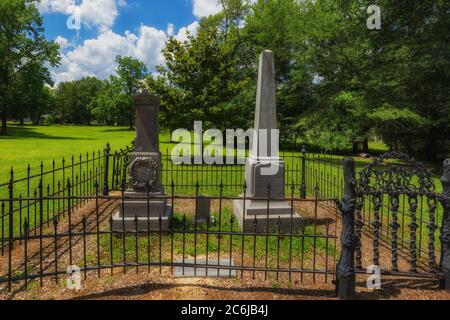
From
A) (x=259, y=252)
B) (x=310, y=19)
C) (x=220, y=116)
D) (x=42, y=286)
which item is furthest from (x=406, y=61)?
(x=42, y=286)

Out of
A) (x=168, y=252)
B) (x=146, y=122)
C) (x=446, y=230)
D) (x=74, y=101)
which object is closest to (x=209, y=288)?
(x=168, y=252)

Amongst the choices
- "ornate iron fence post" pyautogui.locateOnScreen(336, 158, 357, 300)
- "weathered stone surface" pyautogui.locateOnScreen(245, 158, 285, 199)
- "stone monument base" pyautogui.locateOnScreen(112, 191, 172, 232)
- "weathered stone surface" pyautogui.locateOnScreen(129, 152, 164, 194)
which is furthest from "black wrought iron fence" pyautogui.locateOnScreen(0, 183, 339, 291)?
→ "weathered stone surface" pyautogui.locateOnScreen(129, 152, 164, 194)

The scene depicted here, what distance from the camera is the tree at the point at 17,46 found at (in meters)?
33.0

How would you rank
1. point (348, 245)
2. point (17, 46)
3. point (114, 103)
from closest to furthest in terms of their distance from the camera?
point (348, 245) < point (17, 46) < point (114, 103)

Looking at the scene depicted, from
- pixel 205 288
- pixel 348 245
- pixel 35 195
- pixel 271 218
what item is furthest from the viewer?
pixel 271 218

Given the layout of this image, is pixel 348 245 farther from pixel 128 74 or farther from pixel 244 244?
pixel 128 74

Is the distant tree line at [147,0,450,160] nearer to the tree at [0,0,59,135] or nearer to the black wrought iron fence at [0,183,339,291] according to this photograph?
the black wrought iron fence at [0,183,339,291]

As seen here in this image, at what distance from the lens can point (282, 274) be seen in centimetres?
461

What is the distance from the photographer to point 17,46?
34.3 meters

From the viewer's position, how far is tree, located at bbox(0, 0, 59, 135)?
33.0m

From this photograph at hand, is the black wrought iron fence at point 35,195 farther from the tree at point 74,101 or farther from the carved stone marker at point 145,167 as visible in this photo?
the tree at point 74,101

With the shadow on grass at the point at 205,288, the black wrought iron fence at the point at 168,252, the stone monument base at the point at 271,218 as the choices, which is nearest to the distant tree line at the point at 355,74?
the stone monument base at the point at 271,218

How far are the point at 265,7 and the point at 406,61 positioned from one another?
16.0m

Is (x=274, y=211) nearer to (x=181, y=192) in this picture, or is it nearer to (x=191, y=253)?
(x=191, y=253)
